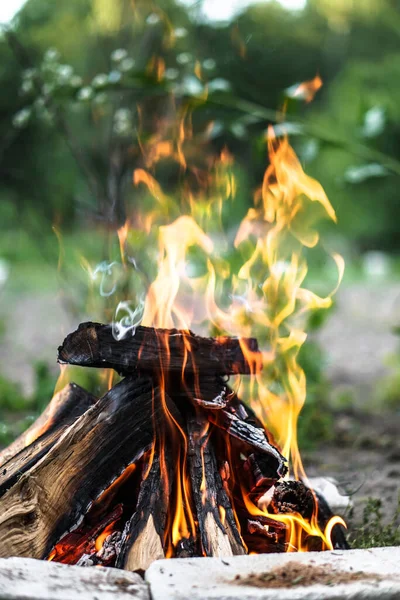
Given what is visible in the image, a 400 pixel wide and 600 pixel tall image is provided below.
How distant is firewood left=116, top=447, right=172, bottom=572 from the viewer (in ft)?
6.14

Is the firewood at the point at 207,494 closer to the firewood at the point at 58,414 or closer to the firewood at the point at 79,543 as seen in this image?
the firewood at the point at 79,543

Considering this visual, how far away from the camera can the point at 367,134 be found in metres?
4.51

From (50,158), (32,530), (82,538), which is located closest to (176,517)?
(82,538)

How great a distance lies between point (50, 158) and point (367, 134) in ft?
22.8

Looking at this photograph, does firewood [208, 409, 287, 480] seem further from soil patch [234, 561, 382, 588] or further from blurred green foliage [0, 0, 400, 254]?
blurred green foliage [0, 0, 400, 254]

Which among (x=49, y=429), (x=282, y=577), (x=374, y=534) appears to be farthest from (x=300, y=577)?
(x=49, y=429)

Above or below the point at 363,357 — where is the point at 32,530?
below

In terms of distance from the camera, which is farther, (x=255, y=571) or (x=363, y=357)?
(x=363, y=357)

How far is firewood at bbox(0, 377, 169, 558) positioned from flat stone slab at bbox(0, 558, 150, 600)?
0.22 m

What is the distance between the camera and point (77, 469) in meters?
2.04

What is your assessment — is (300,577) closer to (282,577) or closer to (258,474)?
(282,577)

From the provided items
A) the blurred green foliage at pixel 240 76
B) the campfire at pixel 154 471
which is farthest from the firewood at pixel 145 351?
the blurred green foliage at pixel 240 76

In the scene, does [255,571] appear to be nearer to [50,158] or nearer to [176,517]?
[176,517]

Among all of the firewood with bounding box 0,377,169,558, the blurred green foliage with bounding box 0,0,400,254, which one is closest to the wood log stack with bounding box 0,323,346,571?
the firewood with bounding box 0,377,169,558
